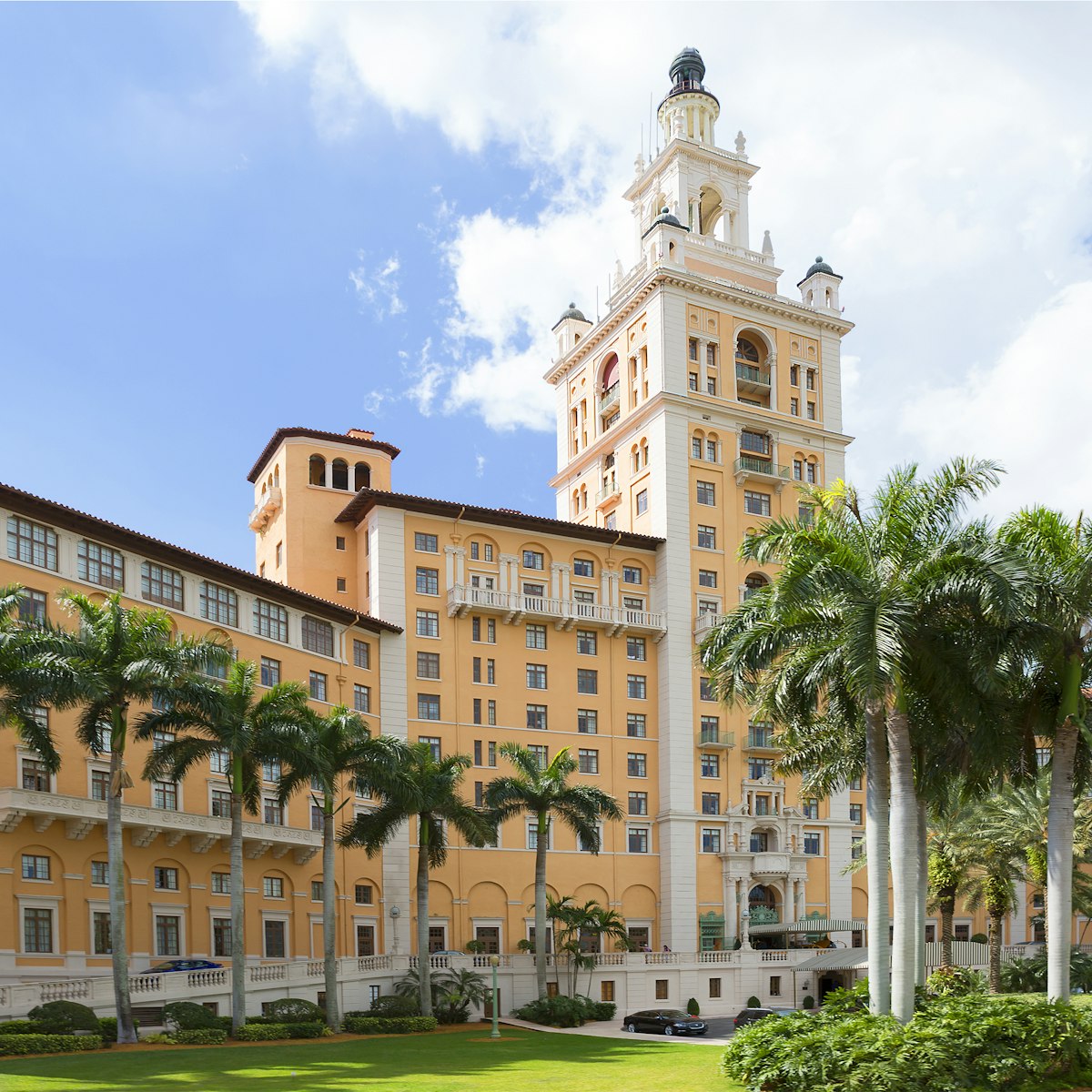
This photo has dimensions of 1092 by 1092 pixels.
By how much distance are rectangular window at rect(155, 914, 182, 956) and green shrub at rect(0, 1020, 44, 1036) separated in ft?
50.7

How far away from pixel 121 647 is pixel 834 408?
59.2 m

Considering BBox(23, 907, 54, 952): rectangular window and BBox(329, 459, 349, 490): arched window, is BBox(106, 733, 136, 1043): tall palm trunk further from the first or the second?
BBox(329, 459, 349, 490): arched window

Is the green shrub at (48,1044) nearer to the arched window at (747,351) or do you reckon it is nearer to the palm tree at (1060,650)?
the palm tree at (1060,650)

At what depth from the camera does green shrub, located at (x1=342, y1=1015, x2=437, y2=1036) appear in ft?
169

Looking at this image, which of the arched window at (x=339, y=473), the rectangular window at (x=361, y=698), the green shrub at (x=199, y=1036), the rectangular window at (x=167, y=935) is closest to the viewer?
the green shrub at (x=199, y=1036)

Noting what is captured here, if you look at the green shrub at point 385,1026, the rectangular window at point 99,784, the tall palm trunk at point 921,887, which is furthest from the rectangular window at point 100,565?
the tall palm trunk at point 921,887

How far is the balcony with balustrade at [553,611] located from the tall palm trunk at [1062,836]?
45275 mm

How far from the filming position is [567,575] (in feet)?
266

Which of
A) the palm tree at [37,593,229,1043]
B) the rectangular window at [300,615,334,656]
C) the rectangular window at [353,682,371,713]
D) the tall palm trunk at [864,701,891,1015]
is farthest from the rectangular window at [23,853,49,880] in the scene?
the tall palm trunk at [864,701,891,1015]

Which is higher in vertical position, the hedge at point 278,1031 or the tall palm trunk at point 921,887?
the tall palm trunk at point 921,887

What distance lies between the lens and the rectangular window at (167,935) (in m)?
56.8

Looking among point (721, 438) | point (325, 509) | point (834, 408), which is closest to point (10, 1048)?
point (325, 509)

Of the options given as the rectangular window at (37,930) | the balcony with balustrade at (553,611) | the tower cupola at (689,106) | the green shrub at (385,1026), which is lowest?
the green shrub at (385,1026)

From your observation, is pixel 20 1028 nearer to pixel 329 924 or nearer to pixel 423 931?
pixel 329 924
